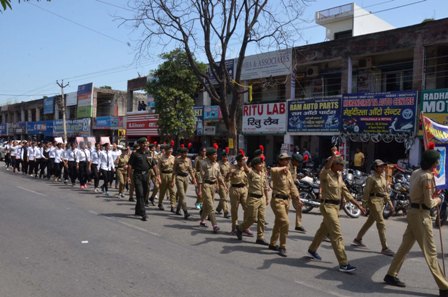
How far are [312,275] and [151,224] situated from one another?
174 inches

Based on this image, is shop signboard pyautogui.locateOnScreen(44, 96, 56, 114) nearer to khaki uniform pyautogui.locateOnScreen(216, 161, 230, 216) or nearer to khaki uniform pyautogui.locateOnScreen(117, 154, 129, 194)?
khaki uniform pyautogui.locateOnScreen(117, 154, 129, 194)

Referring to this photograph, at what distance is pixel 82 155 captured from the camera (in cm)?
1658

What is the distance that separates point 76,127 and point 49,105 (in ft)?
27.0

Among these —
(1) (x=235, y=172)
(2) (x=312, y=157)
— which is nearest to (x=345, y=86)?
(2) (x=312, y=157)

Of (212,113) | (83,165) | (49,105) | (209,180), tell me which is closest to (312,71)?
(212,113)

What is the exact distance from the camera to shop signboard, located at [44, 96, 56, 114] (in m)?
48.3

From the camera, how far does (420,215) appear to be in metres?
5.47

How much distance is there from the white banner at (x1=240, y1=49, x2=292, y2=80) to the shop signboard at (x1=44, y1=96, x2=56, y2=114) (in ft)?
101

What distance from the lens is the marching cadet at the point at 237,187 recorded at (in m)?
8.64

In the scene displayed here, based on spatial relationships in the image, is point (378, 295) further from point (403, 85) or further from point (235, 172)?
point (403, 85)

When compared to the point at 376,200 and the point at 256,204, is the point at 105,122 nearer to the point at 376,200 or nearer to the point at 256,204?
the point at 256,204

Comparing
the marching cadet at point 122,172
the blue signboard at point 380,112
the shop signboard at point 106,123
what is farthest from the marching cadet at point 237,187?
the shop signboard at point 106,123

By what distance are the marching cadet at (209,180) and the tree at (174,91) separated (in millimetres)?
14064

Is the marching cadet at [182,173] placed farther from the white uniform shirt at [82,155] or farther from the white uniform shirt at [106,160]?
the white uniform shirt at [82,155]
